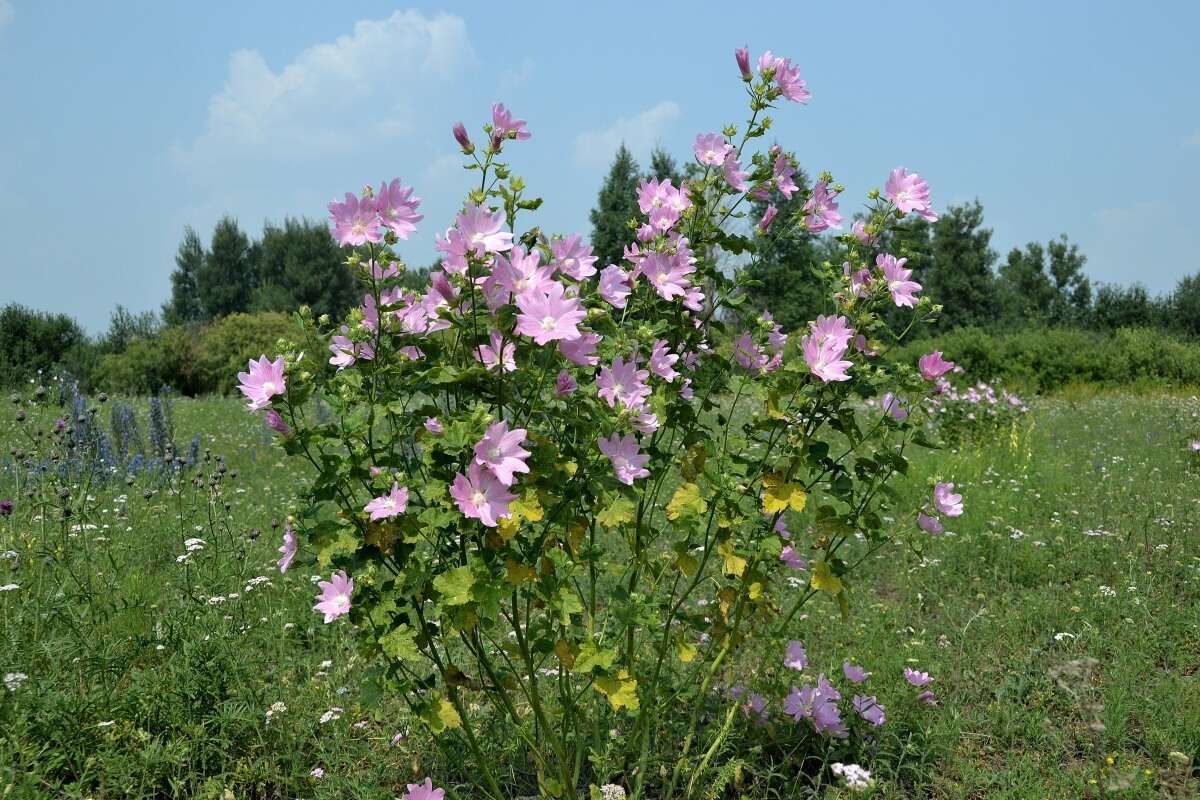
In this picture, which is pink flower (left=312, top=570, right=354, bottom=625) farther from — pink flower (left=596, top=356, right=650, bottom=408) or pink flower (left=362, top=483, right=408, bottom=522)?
pink flower (left=596, top=356, right=650, bottom=408)

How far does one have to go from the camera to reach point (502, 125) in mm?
2092

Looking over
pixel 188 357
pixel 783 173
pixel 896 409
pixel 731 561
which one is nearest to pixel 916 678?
pixel 896 409

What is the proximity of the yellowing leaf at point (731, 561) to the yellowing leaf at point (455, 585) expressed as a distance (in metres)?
0.68

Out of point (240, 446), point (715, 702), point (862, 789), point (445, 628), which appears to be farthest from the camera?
point (240, 446)

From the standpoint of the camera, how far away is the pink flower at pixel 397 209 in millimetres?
1962

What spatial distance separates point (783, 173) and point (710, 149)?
0.22 metres

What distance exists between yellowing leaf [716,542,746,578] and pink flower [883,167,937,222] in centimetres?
102

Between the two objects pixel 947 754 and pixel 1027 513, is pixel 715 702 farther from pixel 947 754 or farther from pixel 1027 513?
pixel 1027 513

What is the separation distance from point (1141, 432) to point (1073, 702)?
25.2 ft

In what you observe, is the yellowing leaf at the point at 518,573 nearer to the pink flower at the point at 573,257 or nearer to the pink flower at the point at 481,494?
the pink flower at the point at 481,494

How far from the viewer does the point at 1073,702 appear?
345cm

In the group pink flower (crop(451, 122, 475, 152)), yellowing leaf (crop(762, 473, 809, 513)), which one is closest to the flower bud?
pink flower (crop(451, 122, 475, 152))

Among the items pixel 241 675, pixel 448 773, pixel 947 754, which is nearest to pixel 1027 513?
pixel 947 754

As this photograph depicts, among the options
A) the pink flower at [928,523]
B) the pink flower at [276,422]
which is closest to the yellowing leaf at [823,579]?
the pink flower at [928,523]
